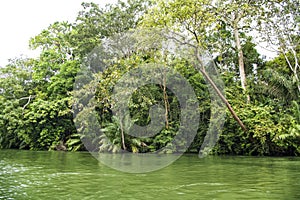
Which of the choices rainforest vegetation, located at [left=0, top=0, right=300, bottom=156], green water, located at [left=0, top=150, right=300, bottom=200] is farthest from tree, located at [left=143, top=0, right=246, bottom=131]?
green water, located at [left=0, top=150, right=300, bottom=200]

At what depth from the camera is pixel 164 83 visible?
1723 centimetres

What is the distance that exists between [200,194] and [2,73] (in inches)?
802

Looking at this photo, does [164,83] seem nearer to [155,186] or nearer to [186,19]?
[186,19]

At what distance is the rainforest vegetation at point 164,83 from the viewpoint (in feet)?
41.7

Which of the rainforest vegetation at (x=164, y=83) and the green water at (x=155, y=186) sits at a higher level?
the rainforest vegetation at (x=164, y=83)

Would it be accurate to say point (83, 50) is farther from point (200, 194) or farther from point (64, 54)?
point (200, 194)

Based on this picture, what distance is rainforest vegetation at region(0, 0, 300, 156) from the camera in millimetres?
12703

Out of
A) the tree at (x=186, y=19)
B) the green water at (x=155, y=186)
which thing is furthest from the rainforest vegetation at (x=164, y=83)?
the green water at (x=155, y=186)

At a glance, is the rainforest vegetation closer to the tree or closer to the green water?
the tree

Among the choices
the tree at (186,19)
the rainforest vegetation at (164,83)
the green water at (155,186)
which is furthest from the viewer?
the rainforest vegetation at (164,83)

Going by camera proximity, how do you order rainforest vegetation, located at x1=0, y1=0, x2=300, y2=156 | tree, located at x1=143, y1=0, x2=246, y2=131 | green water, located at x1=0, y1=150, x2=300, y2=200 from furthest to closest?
1. rainforest vegetation, located at x1=0, y1=0, x2=300, y2=156
2. tree, located at x1=143, y1=0, x2=246, y2=131
3. green water, located at x1=0, y1=150, x2=300, y2=200

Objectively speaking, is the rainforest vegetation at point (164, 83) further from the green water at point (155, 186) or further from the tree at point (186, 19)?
the green water at point (155, 186)

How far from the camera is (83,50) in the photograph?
20.5m

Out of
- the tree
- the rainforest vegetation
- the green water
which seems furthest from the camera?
the rainforest vegetation
